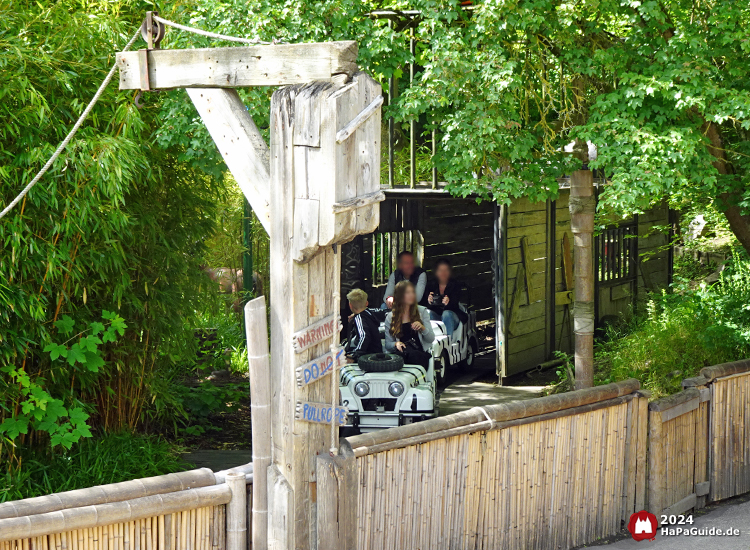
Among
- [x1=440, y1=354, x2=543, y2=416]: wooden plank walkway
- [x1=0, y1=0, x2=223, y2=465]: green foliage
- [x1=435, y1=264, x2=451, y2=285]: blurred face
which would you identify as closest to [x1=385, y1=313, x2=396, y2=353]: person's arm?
[x1=440, y1=354, x2=543, y2=416]: wooden plank walkway

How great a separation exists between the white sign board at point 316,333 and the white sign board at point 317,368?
0.28 feet

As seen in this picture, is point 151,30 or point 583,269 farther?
point 583,269

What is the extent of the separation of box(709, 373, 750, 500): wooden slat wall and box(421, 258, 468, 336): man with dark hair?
13.9ft

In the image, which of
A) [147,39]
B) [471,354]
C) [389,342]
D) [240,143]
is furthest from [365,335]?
[147,39]

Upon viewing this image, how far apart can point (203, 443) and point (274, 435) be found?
380cm

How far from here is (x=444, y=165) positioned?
6.57 meters

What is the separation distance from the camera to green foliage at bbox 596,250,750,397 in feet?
25.1

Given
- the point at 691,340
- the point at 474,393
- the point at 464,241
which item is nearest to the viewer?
the point at 691,340

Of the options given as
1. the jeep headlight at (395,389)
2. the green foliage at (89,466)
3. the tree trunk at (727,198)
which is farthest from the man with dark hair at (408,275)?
the green foliage at (89,466)

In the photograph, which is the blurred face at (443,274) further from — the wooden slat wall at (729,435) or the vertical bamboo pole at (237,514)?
the vertical bamboo pole at (237,514)

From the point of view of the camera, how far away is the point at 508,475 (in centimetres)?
491

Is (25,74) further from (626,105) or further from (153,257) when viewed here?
(626,105)

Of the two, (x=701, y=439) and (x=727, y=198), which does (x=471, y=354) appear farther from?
(x=701, y=439)

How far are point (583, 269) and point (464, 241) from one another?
6.21 metres
